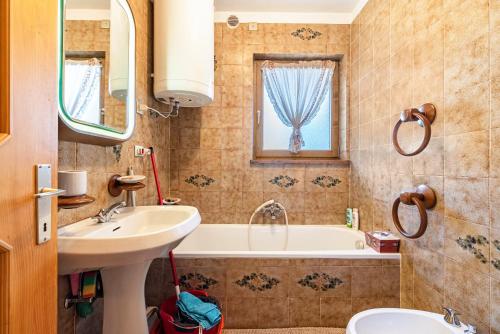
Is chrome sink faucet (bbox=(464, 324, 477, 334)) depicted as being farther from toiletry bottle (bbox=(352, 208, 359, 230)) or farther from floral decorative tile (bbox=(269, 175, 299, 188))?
floral decorative tile (bbox=(269, 175, 299, 188))

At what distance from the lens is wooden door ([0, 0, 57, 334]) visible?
0.49m

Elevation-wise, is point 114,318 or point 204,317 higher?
point 114,318

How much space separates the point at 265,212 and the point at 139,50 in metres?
1.68

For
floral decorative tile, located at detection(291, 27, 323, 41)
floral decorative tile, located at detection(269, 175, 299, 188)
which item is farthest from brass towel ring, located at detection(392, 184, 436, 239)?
floral decorative tile, located at detection(291, 27, 323, 41)

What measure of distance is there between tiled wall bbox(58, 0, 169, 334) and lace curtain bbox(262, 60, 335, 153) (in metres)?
1.09

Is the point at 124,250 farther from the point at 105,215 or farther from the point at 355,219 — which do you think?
the point at 355,219

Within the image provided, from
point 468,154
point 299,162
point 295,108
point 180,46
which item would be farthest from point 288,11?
point 468,154

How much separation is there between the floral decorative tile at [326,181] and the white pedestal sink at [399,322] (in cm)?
132

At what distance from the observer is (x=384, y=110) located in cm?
179

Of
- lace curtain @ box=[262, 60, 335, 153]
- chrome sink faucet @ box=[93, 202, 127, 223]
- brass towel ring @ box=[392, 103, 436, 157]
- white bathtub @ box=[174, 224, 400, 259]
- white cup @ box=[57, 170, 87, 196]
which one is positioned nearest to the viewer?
white cup @ box=[57, 170, 87, 196]

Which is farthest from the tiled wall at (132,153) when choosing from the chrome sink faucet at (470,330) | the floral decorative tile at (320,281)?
the chrome sink faucet at (470,330)

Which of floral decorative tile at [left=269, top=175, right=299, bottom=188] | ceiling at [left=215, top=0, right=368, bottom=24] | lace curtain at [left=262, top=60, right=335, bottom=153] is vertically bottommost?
floral decorative tile at [left=269, top=175, right=299, bottom=188]

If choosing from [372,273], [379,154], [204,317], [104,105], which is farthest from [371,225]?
[104,105]

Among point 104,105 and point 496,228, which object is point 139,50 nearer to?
point 104,105
